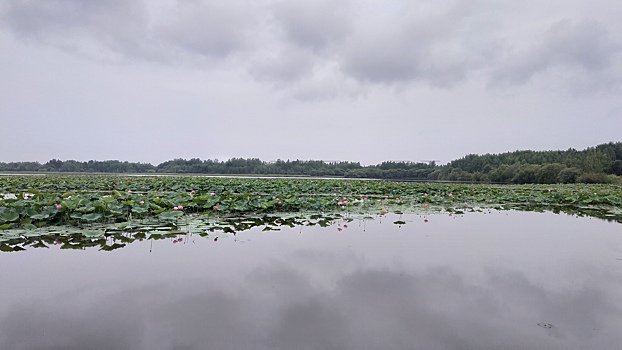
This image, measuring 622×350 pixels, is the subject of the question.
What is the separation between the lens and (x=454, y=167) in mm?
67750

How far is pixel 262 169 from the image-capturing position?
75.2 m

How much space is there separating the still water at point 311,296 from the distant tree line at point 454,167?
3505 centimetres

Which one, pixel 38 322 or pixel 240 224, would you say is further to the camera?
pixel 240 224

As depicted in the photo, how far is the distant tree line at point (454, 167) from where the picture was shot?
37.5 meters

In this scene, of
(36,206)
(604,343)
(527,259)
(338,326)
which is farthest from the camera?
(36,206)

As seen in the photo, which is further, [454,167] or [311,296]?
[454,167]

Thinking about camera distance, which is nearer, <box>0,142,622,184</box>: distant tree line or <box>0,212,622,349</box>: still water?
<box>0,212,622,349</box>: still water

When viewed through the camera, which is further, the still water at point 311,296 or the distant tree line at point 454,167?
the distant tree line at point 454,167

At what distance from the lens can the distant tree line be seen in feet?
123

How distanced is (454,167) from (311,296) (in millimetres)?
70814

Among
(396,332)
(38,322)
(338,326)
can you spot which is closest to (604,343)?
(396,332)

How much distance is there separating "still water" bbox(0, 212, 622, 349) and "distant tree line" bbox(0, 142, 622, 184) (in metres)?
35.1

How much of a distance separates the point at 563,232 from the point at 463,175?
49.7 metres

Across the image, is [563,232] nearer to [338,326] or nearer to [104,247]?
[338,326]
